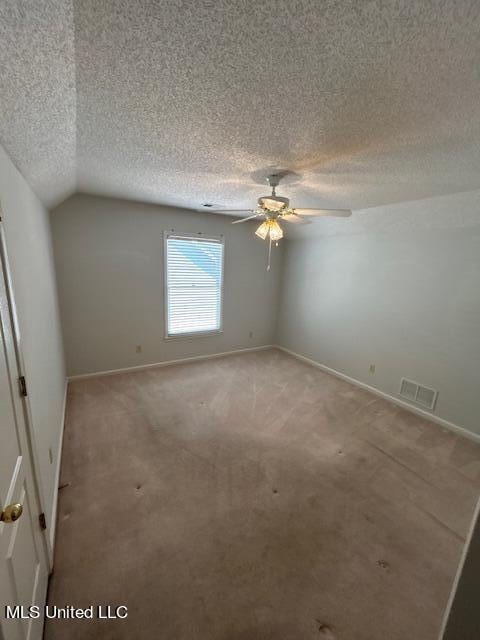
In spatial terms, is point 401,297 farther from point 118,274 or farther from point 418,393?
point 118,274

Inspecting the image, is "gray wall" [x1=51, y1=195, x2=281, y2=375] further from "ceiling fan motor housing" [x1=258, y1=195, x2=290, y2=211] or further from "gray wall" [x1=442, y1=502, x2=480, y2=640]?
"gray wall" [x1=442, y1=502, x2=480, y2=640]

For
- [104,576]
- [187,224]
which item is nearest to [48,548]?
[104,576]

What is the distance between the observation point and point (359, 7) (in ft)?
2.43

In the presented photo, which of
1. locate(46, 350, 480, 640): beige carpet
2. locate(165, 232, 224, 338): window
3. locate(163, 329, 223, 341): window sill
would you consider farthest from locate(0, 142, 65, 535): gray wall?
locate(163, 329, 223, 341): window sill

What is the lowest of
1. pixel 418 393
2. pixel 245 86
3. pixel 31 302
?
pixel 418 393

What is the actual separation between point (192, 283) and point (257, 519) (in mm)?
3197

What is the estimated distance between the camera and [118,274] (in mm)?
3537

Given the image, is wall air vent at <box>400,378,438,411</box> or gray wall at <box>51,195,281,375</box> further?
gray wall at <box>51,195,281,375</box>

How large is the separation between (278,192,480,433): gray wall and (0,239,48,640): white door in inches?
139

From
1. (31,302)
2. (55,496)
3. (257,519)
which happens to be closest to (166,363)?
(55,496)

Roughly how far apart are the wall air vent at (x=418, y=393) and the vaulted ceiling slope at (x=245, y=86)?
2.21m

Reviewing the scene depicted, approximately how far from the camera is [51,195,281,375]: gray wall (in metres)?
3.23

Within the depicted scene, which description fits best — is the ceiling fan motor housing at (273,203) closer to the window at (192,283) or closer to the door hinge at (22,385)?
the door hinge at (22,385)

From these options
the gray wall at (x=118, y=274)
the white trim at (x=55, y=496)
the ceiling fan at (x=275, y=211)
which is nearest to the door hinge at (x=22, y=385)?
the white trim at (x=55, y=496)
